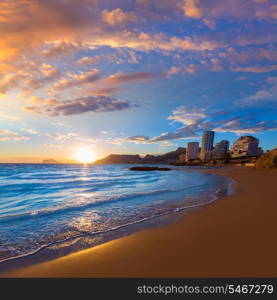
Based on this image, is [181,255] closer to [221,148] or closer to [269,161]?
[269,161]

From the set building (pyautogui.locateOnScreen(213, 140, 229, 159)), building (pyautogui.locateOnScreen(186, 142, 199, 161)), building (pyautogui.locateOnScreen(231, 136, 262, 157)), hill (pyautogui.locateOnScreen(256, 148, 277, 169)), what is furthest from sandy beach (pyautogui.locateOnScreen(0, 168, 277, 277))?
building (pyautogui.locateOnScreen(186, 142, 199, 161))

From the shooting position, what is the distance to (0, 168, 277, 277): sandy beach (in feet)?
10.2

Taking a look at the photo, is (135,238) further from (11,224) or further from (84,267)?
(11,224)

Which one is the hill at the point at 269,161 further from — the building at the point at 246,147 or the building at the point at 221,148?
the building at the point at 221,148

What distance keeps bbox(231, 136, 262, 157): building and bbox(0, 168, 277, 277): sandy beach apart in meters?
171

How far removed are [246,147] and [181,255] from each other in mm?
178980

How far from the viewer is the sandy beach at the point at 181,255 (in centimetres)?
310

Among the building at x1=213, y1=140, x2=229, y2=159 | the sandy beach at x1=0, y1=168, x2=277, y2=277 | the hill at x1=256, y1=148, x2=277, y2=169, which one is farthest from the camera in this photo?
the building at x1=213, y1=140, x2=229, y2=159

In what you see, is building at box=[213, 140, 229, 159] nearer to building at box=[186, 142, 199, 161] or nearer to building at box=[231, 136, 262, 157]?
building at box=[231, 136, 262, 157]

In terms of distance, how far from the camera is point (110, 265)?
339 centimetres

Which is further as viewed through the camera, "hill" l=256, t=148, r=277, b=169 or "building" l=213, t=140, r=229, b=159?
"building" l=213, t=140, r=229, b=159

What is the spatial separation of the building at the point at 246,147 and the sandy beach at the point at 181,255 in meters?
171
